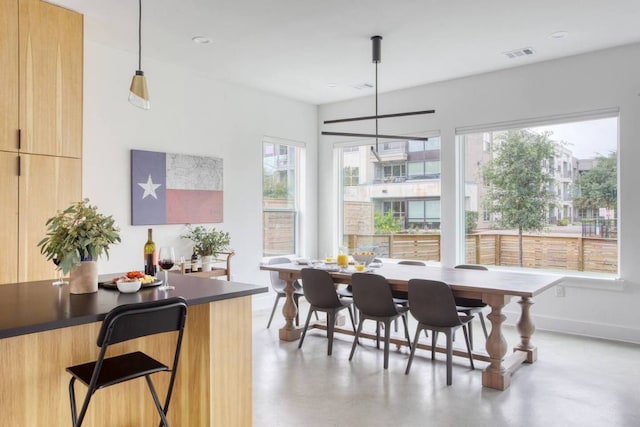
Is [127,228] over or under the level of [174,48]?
under

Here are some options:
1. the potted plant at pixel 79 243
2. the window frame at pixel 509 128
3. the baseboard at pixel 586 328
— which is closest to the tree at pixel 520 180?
the window frame at pixel 509 128

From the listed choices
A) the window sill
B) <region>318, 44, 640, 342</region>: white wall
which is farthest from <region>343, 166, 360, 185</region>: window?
the window sill

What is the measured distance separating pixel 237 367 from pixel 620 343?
4015 millimetres

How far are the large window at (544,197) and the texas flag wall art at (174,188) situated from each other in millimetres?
3095

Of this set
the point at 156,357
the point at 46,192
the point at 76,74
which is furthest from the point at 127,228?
the point at 156,357

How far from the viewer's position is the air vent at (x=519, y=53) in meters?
4.67

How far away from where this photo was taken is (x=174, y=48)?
4605mm

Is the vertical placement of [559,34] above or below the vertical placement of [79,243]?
above

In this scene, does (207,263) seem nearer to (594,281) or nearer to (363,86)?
(363,86)

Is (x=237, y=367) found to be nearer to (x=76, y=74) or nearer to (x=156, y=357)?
(x=156, y=357)

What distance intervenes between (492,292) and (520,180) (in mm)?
2506

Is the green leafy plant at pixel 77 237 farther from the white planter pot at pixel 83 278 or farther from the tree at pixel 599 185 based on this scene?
the tree at pixel 599 185

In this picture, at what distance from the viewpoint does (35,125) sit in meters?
3.43

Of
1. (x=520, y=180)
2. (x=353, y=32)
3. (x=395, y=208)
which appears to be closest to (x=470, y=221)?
(x=520, y=180)
